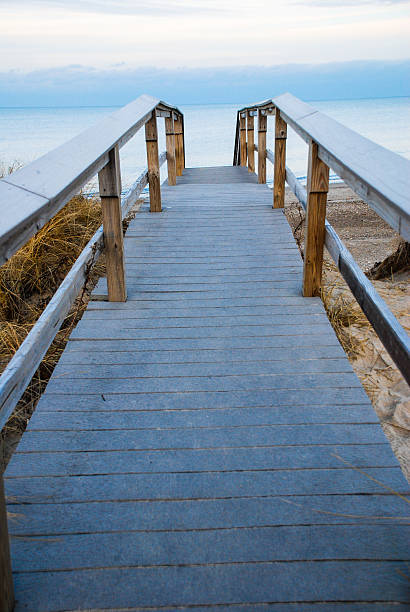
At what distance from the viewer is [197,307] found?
3.07 meters

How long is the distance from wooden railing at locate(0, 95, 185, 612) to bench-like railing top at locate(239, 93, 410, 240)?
833 mm

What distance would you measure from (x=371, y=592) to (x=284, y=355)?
1.29 meters

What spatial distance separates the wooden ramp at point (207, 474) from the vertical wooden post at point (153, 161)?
7.24 ft

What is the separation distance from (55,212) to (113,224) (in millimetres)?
1479

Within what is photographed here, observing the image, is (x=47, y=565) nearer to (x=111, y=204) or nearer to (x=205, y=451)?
(x=205, y=451)

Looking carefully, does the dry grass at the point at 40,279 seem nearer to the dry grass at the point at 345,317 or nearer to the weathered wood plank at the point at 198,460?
the weathered wood plank at the point at 198,460

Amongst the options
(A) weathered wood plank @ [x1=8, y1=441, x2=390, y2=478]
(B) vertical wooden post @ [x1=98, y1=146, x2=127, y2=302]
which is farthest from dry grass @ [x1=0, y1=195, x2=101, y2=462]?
(A) weathered wood plank @ [x1=8, y1=441, x2=390, y2=478]

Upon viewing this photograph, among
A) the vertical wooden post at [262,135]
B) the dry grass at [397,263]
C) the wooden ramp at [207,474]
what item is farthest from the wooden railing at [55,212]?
the dry grass at [397,263]

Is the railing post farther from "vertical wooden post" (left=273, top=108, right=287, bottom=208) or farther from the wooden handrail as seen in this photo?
the wooden handrail

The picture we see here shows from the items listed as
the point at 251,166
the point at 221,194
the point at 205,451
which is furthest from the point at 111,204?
the point at 251,166

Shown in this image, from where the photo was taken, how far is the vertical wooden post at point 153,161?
4902 mm

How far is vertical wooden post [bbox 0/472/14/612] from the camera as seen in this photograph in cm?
111

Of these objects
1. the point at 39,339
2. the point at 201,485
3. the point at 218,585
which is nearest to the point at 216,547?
the point at 218,585

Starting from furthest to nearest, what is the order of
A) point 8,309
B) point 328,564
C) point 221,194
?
1. point 221,194
2. point 8,309
3. point 328,564
